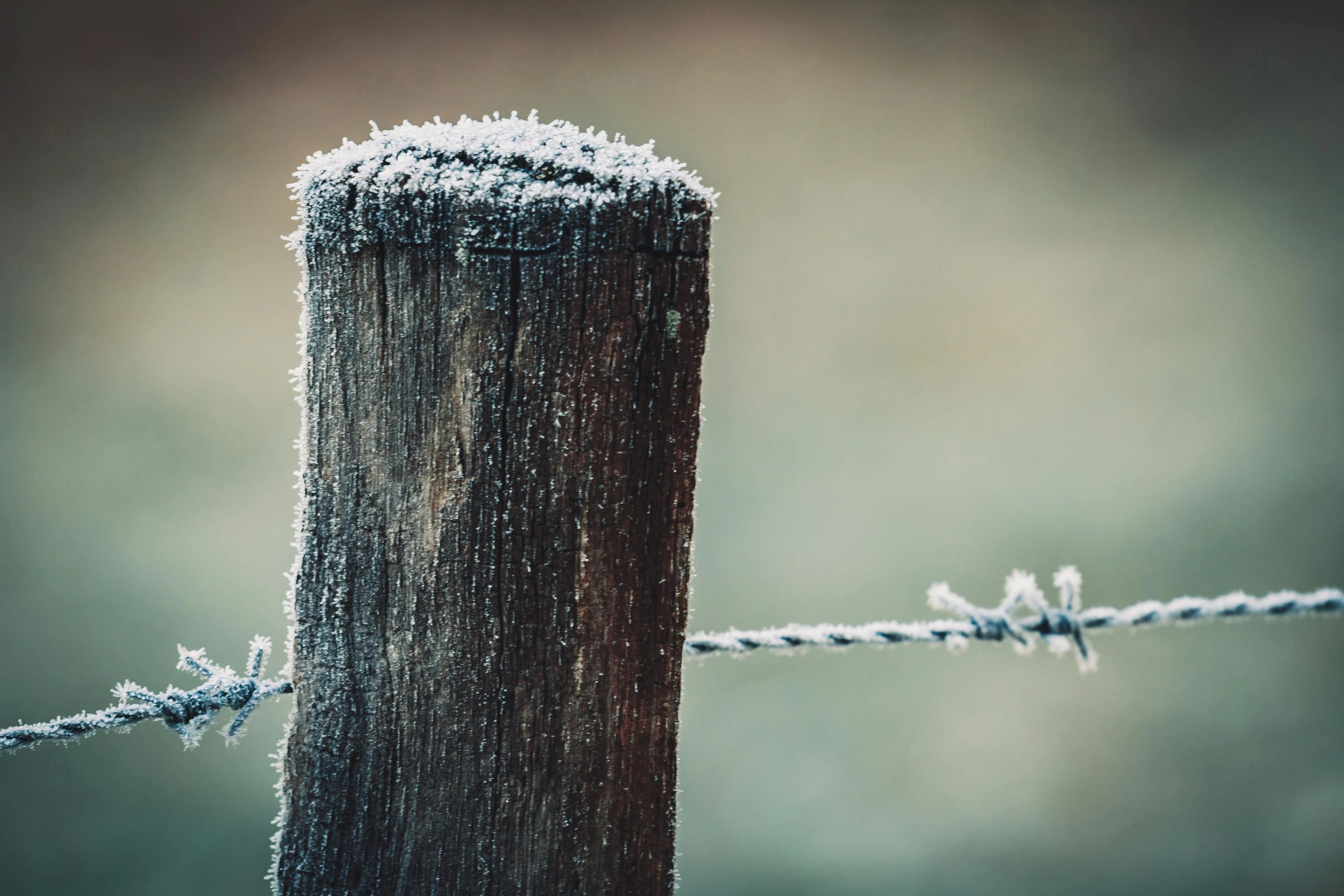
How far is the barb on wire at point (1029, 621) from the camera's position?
99 cm

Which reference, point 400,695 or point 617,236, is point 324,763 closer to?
point 400,695

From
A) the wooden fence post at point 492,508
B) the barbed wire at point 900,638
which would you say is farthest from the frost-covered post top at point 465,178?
the barbed wire at point 900,638

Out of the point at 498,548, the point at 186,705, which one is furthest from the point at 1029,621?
the point at 186,705

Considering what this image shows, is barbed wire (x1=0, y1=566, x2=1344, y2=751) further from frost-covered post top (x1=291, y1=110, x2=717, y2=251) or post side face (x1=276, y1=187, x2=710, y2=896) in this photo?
frost-covered post top (x1=291, y1=110, x2=717, y2=251)

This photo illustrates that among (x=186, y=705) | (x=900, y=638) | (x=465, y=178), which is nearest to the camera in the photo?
(x=465, y=178)

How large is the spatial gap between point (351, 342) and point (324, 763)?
1.36 ft

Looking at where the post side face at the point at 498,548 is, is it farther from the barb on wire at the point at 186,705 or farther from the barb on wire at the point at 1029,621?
the barb on wire at the point at 1029,621

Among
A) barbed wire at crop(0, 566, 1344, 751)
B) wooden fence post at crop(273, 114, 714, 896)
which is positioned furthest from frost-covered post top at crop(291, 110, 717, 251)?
barbed wire at crop(0, 566, 1344, 751)

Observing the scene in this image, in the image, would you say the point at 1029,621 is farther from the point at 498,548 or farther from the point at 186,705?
the point at 186,705

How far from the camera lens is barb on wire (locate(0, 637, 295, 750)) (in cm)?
93

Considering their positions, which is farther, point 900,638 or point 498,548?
point 900,638

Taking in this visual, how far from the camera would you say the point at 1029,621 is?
1019 mm

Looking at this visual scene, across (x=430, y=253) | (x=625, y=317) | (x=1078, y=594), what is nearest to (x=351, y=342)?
(x=430, y=253)

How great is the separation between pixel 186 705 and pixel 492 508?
1.46ft
